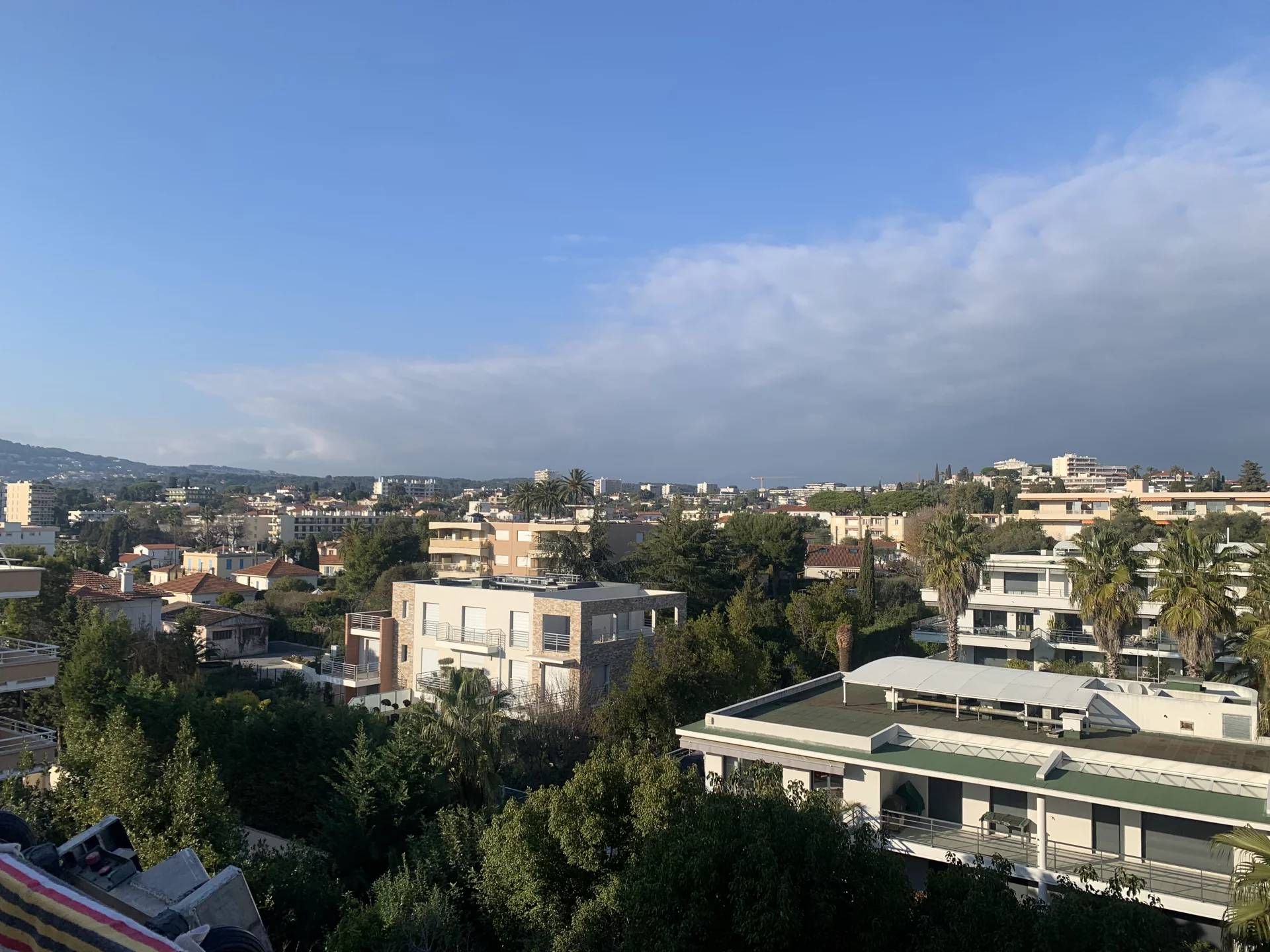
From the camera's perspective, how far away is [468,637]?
33469 millimetres

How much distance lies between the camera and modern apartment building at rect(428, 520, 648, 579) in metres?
62.8

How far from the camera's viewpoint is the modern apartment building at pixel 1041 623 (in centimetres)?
3534


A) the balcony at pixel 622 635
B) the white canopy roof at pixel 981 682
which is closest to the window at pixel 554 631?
the balcony at pixel 622 635

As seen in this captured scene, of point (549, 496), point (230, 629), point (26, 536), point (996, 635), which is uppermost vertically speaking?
point (549, 496)

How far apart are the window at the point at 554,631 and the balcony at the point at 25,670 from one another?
15.0m

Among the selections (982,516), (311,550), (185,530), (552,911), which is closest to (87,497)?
(185,530)

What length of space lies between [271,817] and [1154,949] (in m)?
19.7

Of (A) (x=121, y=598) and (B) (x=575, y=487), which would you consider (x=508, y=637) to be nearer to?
(A) (x=121, y=598)

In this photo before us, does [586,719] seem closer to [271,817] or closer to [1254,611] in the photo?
[271,817]

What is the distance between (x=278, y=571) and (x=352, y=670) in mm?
43341

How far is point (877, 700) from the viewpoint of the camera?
24156 millimetres

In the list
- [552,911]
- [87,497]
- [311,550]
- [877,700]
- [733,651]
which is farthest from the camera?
[87,497]

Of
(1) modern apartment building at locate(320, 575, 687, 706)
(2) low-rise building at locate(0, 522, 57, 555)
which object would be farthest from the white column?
(2) low-rise building at locate(0, 522, 57, 555)

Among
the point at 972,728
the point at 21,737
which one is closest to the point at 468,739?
the point at 21,737
